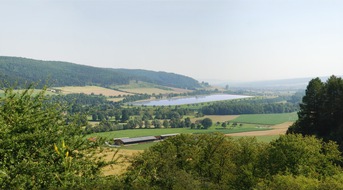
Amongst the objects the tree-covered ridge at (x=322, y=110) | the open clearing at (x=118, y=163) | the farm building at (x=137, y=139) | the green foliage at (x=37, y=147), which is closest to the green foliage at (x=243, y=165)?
the open clearing at (x=118, y=163)

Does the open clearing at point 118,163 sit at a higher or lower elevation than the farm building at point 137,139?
higher

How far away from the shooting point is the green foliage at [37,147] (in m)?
11.0

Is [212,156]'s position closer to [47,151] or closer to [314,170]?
[314,170]

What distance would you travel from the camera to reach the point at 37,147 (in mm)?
12328

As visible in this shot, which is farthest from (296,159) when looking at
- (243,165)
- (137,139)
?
(137,139)

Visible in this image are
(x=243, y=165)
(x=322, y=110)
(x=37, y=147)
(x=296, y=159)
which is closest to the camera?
(x=37, y=147)

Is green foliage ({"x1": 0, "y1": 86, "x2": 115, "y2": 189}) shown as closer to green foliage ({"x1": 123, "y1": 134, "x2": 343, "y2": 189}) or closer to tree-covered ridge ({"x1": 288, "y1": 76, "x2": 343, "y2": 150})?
green foliage ({"x1": 123, "y1": 134, "x2": 343, "y2": 189})

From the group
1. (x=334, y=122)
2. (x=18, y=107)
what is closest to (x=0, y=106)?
(x=18, y=107)

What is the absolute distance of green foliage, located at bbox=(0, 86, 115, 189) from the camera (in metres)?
11.0

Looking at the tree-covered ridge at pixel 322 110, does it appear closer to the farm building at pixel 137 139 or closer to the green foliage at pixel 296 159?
the green foliage at pixel 296 159

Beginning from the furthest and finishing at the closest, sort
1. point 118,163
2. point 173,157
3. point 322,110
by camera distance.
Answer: point 322,110
point 173,157
point 118,163

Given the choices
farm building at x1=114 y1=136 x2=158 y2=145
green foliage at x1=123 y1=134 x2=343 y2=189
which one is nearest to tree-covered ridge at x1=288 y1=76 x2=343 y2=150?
green foliage at x1=123 y1=134 x2=343 y2=189

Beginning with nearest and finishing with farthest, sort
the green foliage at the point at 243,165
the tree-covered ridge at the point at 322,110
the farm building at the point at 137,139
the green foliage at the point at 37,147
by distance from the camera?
1. the green foliage at the point at 37,147
2. the green foliage at the point at 243,165
3. the tree-covered ridge at the point at 322,110
4. the farm building at the point at 137,139

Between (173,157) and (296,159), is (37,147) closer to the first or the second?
(173,157)
